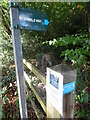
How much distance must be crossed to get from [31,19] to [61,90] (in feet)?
2.50

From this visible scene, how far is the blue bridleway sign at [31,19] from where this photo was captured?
111cm

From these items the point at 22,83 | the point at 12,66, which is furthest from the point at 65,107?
the point at 12,66

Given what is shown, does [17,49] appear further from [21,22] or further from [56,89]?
[56,89]

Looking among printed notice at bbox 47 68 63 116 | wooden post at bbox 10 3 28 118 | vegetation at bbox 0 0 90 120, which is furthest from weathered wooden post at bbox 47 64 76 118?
vegetation at bbox 0 0 90 120

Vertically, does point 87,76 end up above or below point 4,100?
above

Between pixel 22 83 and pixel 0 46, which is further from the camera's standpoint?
pixel 0 46

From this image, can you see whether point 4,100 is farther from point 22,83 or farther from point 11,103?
point 22,83

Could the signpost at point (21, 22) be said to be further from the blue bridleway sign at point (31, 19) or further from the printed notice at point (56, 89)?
the printed notice at point (56, 89)

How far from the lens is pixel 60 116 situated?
838 mm

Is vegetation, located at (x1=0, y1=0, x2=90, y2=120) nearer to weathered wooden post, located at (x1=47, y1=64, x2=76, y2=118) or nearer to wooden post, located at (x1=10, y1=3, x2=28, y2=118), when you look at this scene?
wooden post, located at (x1=10, y1=3, x2=28, y2=118)

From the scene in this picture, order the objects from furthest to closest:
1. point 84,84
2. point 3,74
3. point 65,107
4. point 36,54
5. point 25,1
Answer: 1. point 36,54
2. point 3,74
3. point 25,1
4. point 84,84
5. point 65,107

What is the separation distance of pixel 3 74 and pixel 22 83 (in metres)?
2.12

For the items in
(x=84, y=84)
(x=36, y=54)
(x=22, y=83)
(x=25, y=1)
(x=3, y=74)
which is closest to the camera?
(x=22, y=83)

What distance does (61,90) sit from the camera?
0.80 meters
